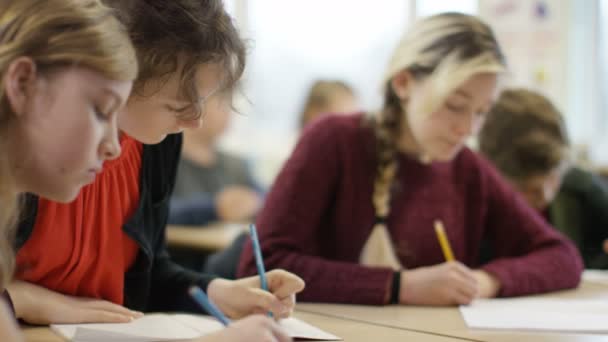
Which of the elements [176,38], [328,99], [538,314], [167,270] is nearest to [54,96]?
[176,38]

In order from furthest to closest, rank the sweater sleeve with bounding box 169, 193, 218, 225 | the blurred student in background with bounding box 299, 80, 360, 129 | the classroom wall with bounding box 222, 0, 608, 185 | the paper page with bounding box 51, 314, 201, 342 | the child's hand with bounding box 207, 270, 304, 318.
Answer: the classroom wall with bounding box 222, 0, 608, 185 < the blurred student in background with bounding box 299, 80, 360, 129 < the sweater sleeve with bounding box 169, 193, 218, 225 < the child's hand with bounding box 207, 270, 304, 318 < the paper page with bounding box 51, 314, 201, 342

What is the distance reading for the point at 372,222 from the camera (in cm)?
159

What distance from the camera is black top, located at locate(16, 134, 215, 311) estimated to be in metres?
1.26

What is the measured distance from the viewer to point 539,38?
13.1 feet

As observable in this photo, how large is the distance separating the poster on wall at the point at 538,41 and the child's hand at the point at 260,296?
10.2ft

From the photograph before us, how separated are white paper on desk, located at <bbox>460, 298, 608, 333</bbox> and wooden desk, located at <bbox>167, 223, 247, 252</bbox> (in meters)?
1.07

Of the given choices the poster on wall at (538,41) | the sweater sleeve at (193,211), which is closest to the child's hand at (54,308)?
the sweater sleeve at (193,211)

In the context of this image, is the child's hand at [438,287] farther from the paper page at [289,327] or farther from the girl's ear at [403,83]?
the girl's ear at [403,83]

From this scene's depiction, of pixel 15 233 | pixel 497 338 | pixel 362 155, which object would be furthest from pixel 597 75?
pixel 15 233

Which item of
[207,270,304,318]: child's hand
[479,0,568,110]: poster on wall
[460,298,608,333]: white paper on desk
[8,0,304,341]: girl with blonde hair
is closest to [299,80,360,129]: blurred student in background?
[479,0,568,110]: poster on wall

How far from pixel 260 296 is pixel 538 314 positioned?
0.50 m

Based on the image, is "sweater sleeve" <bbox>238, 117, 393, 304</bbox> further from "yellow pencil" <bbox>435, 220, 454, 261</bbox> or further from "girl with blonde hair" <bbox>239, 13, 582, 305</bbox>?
"yellow pencil" <bbox>435, 220, 454, 261</bbox>

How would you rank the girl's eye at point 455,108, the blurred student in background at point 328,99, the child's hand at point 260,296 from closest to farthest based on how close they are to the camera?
the child's hand at point 260,296 < the girl's eye at point 455,108 < the blurred student in background at point 328,99

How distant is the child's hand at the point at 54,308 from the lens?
1.08m
